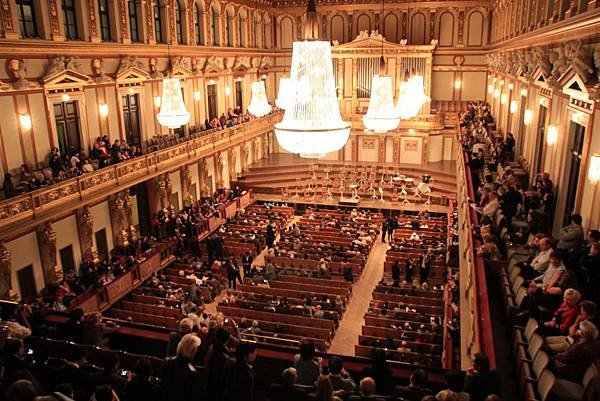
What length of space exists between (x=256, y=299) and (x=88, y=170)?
7060mm

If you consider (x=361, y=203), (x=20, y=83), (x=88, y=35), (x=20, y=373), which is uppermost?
(x=88, y=35)

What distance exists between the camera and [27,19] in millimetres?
15312

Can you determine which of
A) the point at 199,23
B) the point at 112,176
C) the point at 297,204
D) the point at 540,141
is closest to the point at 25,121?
the point at 112,176

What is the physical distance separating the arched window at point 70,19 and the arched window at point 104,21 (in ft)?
4.15

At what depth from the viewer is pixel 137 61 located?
798 inches

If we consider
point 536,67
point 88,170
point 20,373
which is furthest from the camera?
point 88,170

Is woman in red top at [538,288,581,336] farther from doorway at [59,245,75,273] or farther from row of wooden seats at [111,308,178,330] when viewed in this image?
doorway at [59,245,75,273]

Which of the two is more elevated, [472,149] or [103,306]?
[472,149]

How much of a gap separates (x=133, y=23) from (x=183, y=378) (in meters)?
18.7

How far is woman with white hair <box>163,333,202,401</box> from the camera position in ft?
17.9

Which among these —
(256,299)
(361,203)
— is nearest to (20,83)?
(256,299)

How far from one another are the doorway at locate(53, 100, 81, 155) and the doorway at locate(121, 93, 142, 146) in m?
2.68

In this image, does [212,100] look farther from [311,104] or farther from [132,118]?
[311,104]

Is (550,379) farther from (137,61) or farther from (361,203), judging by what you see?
(361,203)
